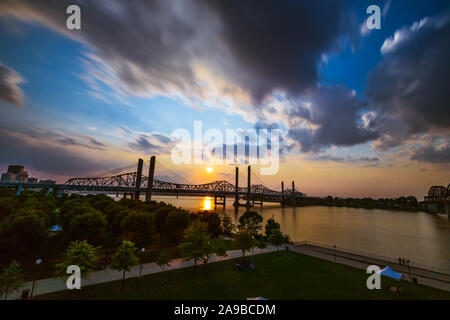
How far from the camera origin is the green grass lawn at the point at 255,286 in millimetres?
14492

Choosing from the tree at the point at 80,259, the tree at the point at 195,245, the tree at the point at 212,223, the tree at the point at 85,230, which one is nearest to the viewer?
the tree at the point at 80,259

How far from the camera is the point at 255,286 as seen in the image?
639 inches

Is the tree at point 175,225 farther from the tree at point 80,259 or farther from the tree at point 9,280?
the tree at point 9,280

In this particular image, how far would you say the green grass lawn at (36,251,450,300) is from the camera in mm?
14492

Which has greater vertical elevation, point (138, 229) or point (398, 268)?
point (138, 229)

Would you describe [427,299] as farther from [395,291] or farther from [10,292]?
[10,292]

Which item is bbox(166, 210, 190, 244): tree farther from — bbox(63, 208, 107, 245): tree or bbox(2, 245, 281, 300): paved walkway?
bbox(63, 208, 107, 245): tree

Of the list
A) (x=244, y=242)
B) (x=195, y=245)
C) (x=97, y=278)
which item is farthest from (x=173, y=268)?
(x=244, y=242)

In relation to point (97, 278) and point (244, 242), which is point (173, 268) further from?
point (244, 242)

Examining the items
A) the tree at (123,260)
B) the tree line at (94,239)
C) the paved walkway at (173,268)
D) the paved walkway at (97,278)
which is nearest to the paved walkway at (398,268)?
the paved walkway at (173,268)

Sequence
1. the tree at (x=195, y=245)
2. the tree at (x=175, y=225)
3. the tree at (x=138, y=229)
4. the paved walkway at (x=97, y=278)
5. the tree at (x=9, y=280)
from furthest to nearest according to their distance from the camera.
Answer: the tree at (x=175, y=225)
the tree at (x=138, y=229)
the tree at (x=195, y=245)
the paved walkway at (x=97, y=278)
the tree at (x=9, y=280)
